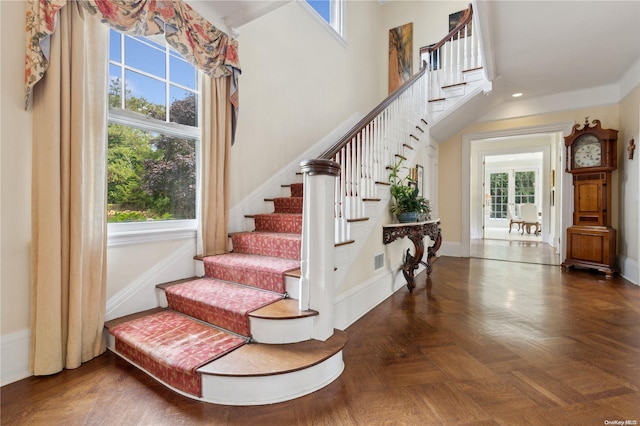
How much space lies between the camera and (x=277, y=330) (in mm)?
1845

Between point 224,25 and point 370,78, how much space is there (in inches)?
157

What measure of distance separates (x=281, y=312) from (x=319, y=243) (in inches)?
19.5

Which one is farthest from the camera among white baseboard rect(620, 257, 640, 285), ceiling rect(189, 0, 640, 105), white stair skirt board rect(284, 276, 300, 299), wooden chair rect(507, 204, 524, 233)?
wooden chair rect(507, 204, 524, 233)

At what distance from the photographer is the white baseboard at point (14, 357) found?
1.74 meters

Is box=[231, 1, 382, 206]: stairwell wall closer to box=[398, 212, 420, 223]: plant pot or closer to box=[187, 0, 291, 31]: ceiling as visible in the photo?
box=[187, 0, 291, 31]: ceiling

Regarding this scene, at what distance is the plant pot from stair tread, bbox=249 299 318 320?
178 cm

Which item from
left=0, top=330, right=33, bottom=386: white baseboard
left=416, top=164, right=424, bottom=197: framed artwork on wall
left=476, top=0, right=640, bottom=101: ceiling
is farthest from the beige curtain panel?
left=416, top=164, right=424, bottom=197: framed artwork on wall

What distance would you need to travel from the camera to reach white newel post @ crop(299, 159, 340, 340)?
1.92 metres

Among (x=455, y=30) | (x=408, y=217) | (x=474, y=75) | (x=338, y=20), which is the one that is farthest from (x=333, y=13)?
(x=408, y=217)

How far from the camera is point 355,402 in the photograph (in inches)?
61.7

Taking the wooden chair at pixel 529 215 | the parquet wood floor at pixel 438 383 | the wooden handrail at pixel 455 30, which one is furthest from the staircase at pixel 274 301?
the wooden chair at pixel 529 215

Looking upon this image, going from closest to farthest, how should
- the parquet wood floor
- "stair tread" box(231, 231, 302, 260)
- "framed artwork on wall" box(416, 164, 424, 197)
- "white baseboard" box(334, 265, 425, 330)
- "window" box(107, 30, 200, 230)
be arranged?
the parquet wood floor
"window" box(107, 30, 200, 230)
"white baseboard" box(334, 265, 425, 330)
"stair tread" box(231, 231, 302, 260)
"framed artwork on wall" box(416, 164, 424, 197)

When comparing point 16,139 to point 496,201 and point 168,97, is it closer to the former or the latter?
point 168,97

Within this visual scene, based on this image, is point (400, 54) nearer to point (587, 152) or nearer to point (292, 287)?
point (587, 152)
